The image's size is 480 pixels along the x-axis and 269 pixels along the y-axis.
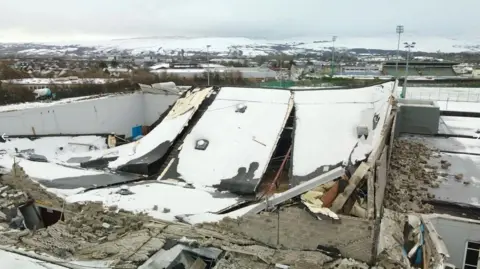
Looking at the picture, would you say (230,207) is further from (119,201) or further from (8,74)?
(8,74)

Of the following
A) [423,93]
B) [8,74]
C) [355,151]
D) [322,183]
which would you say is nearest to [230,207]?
[322,183]

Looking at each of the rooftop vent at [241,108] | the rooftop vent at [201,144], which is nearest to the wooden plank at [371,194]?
the rooftop vent at [201,144]

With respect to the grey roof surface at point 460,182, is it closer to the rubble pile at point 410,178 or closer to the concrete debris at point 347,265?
the rubble pile at point 410,178

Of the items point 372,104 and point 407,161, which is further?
point 372,104

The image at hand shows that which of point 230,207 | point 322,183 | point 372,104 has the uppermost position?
point 372,104

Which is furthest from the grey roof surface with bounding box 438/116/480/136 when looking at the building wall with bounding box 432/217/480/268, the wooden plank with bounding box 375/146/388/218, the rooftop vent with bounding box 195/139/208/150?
the rooftop vent with bounding box 195/139/208/150

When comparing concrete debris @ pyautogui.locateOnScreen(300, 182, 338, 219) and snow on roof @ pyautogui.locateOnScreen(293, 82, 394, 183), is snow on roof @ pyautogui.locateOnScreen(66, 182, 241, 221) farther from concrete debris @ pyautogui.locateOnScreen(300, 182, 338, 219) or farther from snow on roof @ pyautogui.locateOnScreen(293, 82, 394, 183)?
snow on roof @ pyautogui.locateOnScreen(293, 82, 394, 183)
